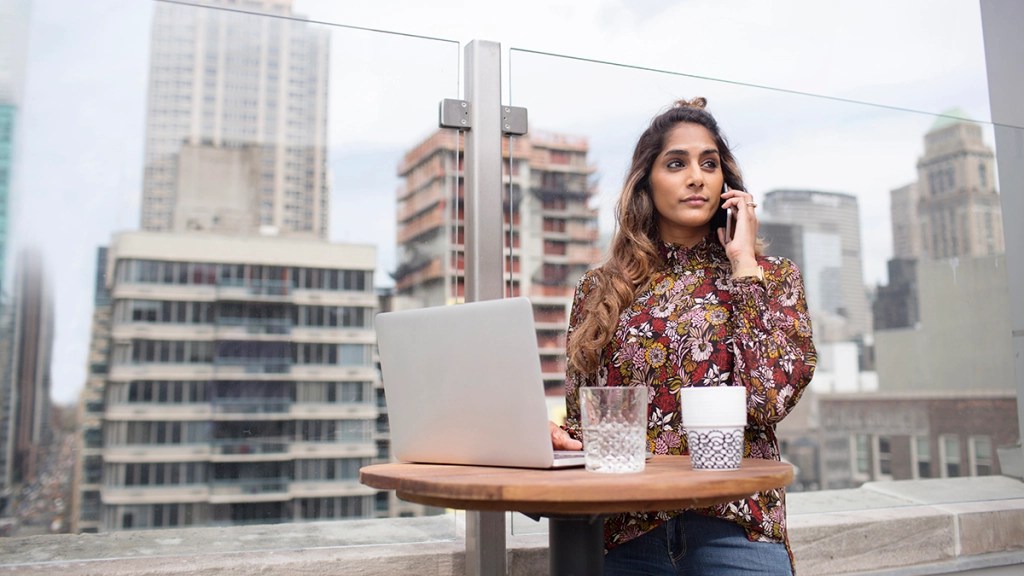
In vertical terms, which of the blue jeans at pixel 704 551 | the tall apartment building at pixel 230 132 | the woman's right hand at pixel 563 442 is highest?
the tall apartment building at pixel 230 132

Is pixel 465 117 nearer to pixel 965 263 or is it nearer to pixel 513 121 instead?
pixel 513 121

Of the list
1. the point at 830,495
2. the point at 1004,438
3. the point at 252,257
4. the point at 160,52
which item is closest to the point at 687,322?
the point at 830,495

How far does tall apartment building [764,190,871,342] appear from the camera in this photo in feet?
40.8

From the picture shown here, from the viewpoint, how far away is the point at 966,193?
3211 mm

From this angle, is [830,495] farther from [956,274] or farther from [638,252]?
[638,252]

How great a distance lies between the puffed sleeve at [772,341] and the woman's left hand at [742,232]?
0.04 meters

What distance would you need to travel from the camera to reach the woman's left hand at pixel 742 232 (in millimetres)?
1383

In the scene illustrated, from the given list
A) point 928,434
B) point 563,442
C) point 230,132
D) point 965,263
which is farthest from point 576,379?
point 230,132

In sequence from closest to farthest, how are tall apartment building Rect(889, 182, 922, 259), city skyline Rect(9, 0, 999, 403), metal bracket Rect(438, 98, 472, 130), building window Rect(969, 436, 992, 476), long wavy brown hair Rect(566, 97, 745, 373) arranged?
long wavy brown hair Rect(566, 97, 745, 373) < metal bracket Rect(438, 98, 472, 130) < city skyline Rect(9, 0, 999, 403) < building window Rect(969, 436, 992, 476) < tall apartment building Rect(889, 182, 922, 259)

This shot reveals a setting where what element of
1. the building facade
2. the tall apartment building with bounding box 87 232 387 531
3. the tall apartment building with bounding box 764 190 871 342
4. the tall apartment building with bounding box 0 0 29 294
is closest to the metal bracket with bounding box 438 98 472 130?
the building facade

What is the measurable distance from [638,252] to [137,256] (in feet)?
22.1

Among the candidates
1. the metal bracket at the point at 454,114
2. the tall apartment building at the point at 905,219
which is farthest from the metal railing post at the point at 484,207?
the tall apartment building at the point at 905,219

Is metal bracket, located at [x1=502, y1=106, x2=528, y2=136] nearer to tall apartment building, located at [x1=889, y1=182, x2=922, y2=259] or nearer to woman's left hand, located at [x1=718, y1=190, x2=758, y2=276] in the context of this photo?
woman's left hand, located at [x1=718, y1=190, x2=758, y2=276]

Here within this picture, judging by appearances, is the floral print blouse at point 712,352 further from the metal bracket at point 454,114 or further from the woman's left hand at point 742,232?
the metal bracket at point 454,114
